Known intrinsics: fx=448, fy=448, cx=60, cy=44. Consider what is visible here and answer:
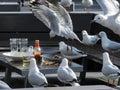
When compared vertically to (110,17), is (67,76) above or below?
below

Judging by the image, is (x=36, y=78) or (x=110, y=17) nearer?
(x=36, y=78)

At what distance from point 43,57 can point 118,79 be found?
0.77 meters

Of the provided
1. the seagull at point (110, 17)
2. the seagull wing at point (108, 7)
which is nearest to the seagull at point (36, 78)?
the seagull at point (110, 17)

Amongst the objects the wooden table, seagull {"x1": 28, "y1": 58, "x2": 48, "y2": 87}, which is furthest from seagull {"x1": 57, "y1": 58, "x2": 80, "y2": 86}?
the wooden table

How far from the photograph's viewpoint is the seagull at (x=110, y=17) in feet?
16.0

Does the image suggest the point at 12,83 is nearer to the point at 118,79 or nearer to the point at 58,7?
the point at 58,7

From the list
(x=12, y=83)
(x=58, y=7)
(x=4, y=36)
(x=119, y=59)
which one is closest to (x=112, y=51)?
(x=119, y=59)

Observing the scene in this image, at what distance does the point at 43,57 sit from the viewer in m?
3.95

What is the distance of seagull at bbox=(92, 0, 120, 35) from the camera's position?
192 inches

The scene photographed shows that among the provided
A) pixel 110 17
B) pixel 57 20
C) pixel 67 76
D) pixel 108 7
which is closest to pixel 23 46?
pixel 57 20

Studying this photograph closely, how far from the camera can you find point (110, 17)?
5.04 metres

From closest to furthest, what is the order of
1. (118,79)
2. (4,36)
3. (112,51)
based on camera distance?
1. (118,79)
2. (112,51)
3. (4,36)

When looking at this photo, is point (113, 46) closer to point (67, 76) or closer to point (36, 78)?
point (67, 76)

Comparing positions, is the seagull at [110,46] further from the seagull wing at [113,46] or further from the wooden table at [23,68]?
the wooden table at [23,68]
